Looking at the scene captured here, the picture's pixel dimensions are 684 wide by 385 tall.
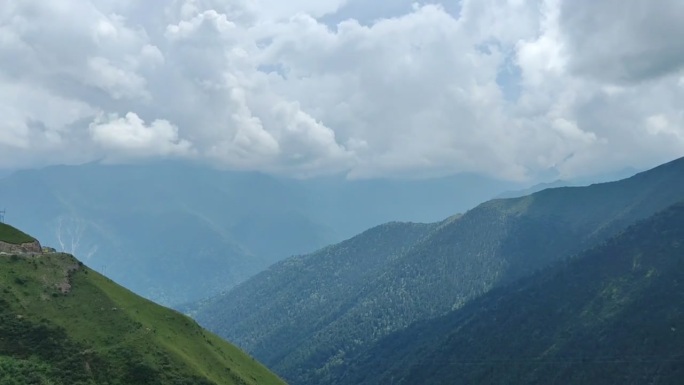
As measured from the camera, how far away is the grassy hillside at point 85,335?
120 metres

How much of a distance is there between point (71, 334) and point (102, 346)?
24.3ft

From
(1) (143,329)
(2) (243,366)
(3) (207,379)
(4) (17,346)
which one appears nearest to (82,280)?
(1) (143,329)

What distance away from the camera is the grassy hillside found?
120 m

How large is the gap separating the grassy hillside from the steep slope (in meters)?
0.19

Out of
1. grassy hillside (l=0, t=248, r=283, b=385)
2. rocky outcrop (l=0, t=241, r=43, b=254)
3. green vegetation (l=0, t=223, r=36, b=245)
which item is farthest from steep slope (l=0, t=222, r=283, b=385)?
rocky outcrop (l=0, t=241, r=43, b=254)

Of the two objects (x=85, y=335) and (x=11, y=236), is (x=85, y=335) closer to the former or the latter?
(x=85, y=335)

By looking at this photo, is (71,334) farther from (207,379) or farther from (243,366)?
(243,366)

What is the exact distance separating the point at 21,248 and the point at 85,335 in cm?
4588

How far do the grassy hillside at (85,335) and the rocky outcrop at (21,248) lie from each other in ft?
30.1

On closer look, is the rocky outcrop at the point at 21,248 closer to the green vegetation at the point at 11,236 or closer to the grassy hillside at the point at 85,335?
the green vegetation at the point at 11,236

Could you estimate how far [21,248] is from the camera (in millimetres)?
161500

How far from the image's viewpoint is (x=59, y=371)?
11856cm

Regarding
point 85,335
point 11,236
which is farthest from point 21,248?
point 85,335

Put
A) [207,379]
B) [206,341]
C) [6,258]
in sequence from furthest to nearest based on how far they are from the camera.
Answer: [206,341], [6,258], [207,379]
